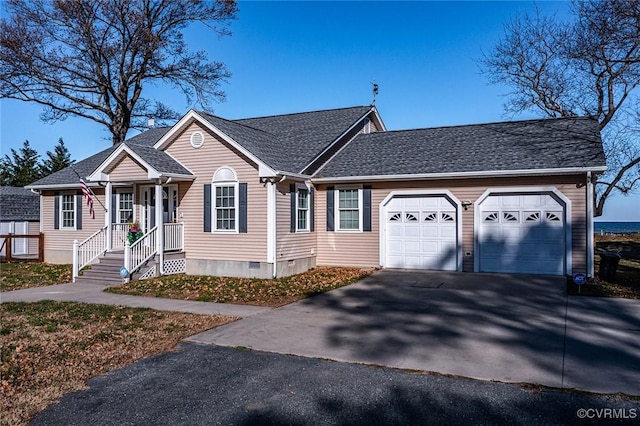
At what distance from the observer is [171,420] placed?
4.26 meters

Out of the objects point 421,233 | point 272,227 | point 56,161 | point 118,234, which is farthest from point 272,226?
point 56,161

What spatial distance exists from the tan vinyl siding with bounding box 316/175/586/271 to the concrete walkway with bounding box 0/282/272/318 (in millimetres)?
6321

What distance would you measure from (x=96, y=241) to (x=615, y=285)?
15.5 meters

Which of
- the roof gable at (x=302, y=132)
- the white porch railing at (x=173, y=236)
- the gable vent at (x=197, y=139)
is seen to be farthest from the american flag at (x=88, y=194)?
the roof gable at (x=302, y=132)

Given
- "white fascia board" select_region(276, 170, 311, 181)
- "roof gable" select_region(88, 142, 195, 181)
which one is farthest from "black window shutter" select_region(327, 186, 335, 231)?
"roof gable" select_region(88, 142, 195, 181)


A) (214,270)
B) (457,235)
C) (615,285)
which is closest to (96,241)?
(214,270)

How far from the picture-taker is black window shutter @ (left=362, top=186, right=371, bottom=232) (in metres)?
15.1

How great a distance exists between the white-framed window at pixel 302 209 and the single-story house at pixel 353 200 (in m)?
0.05

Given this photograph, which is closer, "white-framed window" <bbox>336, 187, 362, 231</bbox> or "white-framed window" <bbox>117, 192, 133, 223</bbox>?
"white-framed window" <bbox>336, 187, 362, 231</bbox>

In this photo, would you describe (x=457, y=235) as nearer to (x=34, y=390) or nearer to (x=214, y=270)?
(x=214, y=270)

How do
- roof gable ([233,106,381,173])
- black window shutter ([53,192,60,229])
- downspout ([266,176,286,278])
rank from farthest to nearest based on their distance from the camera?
black window shutter ([53,192,60,229]) → roof gable ([233,106,381,173]) → downspout ([266,176,286,278])

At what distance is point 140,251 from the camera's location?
13844 mm

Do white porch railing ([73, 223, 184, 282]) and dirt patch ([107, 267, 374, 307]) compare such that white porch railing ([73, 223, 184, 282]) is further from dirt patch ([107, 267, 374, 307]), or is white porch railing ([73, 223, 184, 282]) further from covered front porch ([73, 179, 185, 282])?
dirt patch ([107, 267, 374, 307])

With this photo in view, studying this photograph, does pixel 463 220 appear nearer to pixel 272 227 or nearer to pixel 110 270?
pixel 272 227
